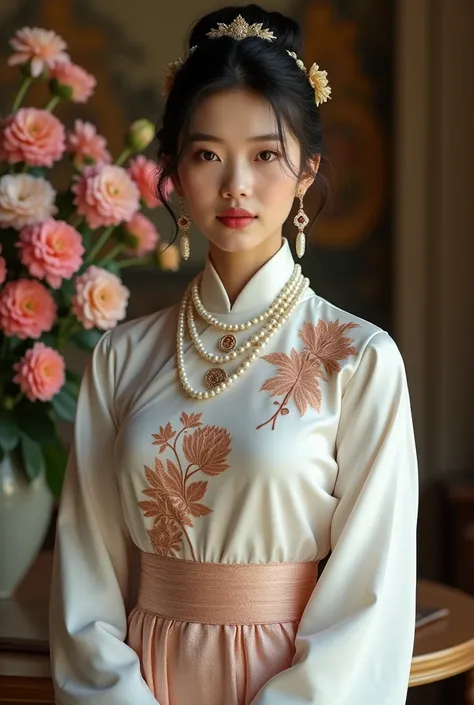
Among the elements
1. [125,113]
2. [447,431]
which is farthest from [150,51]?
[447,431]

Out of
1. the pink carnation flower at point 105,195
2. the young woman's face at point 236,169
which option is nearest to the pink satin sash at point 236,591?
the young woman's face at point 236,169

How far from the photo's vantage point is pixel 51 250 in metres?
1.56

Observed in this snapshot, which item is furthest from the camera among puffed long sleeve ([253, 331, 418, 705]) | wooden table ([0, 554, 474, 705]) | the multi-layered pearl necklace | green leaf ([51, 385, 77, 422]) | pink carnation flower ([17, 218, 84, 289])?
green leaf ([51, 385, 77, 422])

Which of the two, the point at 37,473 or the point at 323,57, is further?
the point at 323,57

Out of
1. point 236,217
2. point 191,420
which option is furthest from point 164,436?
point 236,217

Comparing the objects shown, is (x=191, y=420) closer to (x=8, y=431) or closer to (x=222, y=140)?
(x=222, y=140)

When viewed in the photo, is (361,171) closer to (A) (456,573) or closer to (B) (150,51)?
(B) (150,51)

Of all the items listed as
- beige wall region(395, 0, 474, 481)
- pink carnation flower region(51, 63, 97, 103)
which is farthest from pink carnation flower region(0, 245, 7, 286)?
A: beige wall region(395, 0, 474, 481)

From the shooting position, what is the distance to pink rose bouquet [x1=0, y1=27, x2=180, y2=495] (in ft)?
5.19

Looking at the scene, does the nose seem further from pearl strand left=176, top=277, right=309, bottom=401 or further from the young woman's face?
pearl strand left=176, top=277, right=309, bottom=401

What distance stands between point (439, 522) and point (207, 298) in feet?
4.68

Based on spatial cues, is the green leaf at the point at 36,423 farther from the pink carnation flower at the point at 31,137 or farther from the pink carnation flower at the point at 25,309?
the pink carnation flower at the point at 31,137

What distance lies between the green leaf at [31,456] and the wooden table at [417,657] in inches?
8.4

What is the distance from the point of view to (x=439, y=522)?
255cm
